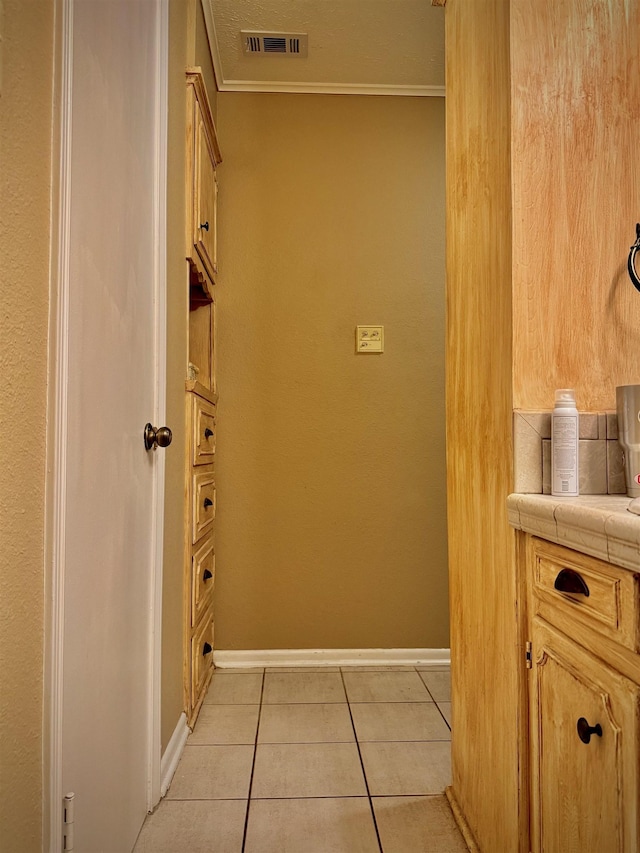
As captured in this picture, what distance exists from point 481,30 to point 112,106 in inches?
34.5

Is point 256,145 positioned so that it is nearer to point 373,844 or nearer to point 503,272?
point 503,272

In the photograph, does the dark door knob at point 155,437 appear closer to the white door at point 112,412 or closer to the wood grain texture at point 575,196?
the white door at point 112,412

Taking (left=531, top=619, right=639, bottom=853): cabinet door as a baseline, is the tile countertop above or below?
above

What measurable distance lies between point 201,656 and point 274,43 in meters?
2.49

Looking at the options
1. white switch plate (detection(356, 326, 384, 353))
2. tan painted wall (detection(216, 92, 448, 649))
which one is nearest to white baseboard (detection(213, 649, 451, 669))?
tan painted wall (detection(216, 92, 448, 649))

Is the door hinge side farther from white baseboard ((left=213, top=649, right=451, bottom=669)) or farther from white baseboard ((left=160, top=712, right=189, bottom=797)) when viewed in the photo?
white baseboard ((left=213, top=649, right=451, bottom=669))

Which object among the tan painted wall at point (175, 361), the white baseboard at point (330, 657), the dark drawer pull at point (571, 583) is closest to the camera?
the dark drawer pull at point (571, 583)

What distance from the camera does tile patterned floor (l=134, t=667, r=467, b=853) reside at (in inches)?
58.1

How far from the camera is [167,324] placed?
1.75 meters

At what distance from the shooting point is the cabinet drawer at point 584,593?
0.80 meters

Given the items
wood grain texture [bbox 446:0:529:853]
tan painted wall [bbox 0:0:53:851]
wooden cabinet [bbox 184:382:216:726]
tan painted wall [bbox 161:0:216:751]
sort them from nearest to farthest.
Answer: tan painted wall [bbox 0:0:53:851], wood grain texture [bbox 446:0:529:853], tan painted wall [bbox 161:0:216:751], wooden cabinet [bbox 184:382:216:726]

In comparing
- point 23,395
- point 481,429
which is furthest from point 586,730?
point 23,395

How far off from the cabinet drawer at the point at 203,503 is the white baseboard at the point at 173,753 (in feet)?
1.91

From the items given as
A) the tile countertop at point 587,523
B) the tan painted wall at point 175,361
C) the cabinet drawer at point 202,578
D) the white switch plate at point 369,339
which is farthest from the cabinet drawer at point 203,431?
the tile countertop at point 587,523
